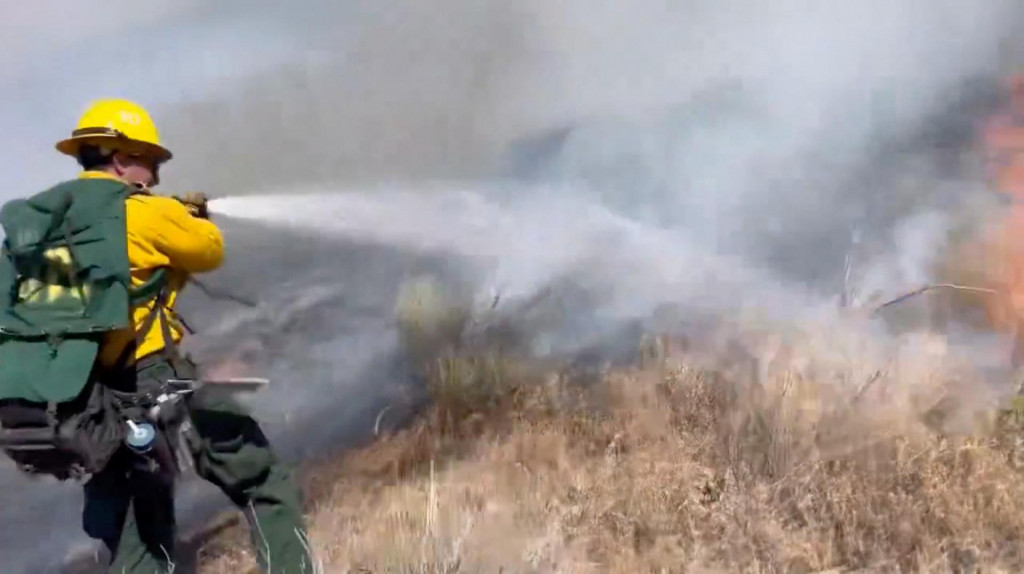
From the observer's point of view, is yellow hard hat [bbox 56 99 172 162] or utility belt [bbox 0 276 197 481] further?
yellow hard hat [bbox 56 99 172 162]

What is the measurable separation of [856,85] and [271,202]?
3.26 metres

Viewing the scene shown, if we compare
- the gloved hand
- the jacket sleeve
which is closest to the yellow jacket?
the jacket sleeve

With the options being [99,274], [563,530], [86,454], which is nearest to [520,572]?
[563,530]

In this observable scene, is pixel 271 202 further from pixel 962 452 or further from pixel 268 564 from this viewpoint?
pixel 962 452

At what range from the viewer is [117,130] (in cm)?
294

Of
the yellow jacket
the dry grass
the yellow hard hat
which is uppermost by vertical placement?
the yellow hard hat

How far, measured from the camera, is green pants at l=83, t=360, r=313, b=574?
3.00m

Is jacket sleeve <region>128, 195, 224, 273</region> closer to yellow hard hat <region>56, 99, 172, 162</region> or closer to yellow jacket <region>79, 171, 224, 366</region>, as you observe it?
yellow jacket <region>79, 171, 224, 366</region>

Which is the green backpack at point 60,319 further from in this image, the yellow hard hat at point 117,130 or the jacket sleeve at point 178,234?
the yellow hard hat at point 117,130

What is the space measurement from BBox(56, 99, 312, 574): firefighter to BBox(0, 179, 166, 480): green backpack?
0.43ft

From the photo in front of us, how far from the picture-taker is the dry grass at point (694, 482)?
2988 millimetres

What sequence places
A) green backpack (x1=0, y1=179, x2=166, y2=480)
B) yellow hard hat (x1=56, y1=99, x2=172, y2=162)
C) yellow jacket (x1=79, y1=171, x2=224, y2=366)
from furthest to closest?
yellow hard hat (x1=56, y1=99, x2=172, y2=162), yellow jacket (x1=79, y1=171, x2=224, y2=366), green backpack (x1=0, y1=179, x2=166, y2=480)

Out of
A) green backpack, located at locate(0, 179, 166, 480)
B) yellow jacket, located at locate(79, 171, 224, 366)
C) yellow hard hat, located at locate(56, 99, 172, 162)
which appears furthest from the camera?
yellow hard hat, located at locate(56, 99, 172, 162)

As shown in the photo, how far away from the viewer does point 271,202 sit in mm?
4898
